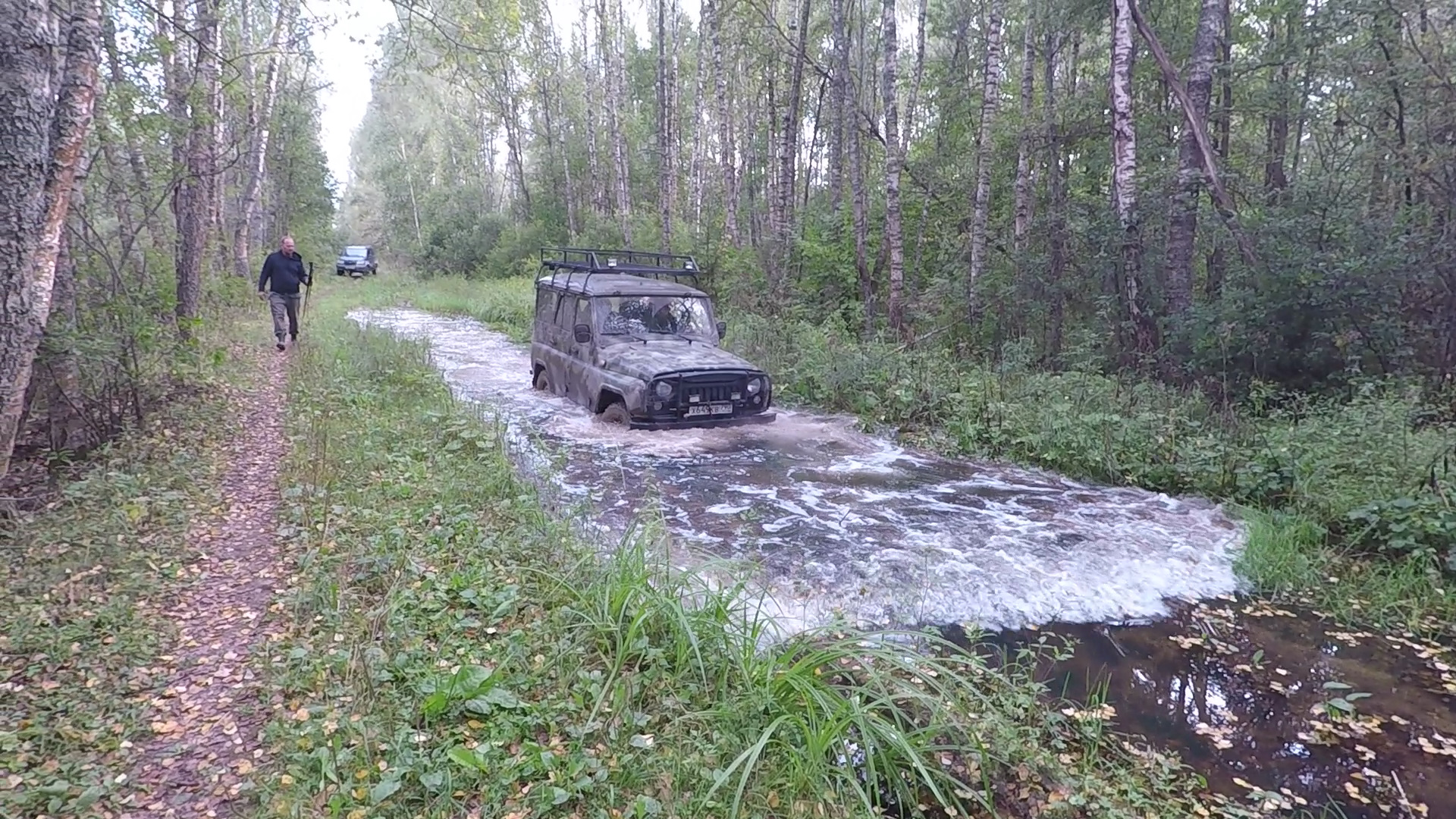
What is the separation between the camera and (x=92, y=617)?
4051mm

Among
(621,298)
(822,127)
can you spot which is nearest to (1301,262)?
(621,298)

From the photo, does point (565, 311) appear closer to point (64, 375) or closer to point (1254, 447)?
point (64, 375)

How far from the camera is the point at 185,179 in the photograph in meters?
10.3

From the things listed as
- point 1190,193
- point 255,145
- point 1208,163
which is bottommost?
point 1190,193

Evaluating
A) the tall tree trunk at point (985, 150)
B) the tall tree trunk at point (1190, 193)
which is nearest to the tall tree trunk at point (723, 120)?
the tall tree trunk at point (985, 150)

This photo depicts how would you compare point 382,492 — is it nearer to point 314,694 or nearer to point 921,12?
point 314,694

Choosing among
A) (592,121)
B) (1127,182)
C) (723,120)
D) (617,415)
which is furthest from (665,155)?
(617,415)

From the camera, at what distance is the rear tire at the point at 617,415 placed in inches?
356

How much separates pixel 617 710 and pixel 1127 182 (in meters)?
10.3

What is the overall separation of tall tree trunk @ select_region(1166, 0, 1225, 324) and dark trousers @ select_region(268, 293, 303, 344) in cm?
1313

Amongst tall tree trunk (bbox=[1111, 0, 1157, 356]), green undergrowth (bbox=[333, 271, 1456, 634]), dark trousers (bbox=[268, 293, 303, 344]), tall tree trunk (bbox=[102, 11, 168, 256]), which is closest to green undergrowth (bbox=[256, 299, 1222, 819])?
green undergrowth (bbox=[333, 271, 1456, 634])

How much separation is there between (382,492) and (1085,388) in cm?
769

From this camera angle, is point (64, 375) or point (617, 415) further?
point (617, 415)

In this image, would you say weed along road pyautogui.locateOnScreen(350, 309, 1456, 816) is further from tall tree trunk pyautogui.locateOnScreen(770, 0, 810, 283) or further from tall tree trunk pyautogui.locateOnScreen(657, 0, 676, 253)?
tall tree trunk pyautogui.locateOnScreen(657, 0, 676, 253)
